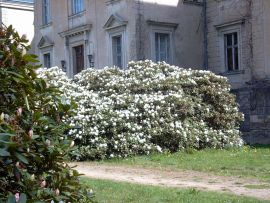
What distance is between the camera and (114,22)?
23328mm

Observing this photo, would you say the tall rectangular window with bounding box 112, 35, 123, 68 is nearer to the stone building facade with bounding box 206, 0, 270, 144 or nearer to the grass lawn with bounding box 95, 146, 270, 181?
the stone building facade with bounding box 206, 0, 270, 144

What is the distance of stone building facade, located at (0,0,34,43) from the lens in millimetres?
36816

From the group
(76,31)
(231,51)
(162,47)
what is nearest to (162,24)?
(162,47)

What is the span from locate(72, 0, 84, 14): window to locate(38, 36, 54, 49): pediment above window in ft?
9.19

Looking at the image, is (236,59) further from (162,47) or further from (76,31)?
(76,31)

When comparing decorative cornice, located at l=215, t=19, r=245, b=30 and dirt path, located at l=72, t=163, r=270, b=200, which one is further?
decorative cornice, located at l=215, t=19, r=245, b=30

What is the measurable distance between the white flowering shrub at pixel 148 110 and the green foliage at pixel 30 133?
9.89m

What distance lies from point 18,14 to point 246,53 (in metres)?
21.6

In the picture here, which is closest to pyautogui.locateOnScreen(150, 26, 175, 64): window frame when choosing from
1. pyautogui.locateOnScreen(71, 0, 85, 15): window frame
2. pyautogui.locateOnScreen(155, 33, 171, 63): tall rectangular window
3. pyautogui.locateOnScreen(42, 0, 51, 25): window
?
pyautogui.locateOnScreen(155, 33, 171, 63): tall rectangular window

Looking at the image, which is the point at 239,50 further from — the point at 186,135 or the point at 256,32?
the point at 186,135

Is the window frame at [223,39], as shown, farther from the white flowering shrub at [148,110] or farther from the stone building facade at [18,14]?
the stone building facade at [18,14]

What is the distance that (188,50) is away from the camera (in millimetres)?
23969

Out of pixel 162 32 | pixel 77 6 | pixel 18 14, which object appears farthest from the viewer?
pixel 18 14

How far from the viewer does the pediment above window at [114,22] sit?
74.0ft
